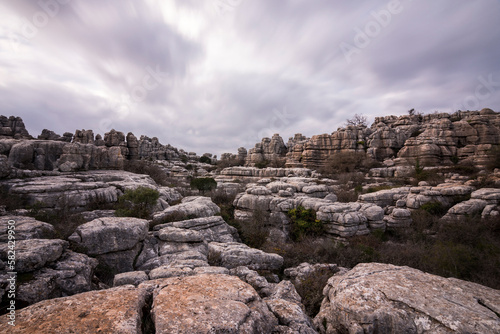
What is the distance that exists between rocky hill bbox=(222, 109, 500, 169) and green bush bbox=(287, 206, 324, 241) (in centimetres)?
2433

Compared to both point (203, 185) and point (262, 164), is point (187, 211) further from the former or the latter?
point (262, 164)

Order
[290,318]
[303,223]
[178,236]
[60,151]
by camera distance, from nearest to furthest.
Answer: [290,318] < [178,236] < [303,223] < [60,151]

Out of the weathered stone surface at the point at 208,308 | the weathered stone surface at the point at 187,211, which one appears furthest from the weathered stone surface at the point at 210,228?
the weathered stone surface at the point at 208,308

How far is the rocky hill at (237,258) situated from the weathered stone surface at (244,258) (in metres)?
0.05

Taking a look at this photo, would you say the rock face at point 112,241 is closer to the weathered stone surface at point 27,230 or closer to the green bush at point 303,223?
the weathered stone surface at point 27,230

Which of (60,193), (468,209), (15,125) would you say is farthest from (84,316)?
(15,125)

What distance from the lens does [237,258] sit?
640cm

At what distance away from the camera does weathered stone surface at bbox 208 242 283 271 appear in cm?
633

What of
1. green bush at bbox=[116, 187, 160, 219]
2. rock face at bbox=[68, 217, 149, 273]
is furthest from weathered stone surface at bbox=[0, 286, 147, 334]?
green bush at bbox=[116, 187, 160, 219]

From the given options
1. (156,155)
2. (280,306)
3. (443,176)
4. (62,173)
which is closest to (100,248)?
(280,306)

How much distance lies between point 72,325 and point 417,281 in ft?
16.5

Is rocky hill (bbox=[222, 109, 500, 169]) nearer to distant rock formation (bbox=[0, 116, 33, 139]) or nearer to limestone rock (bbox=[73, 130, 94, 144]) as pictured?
limestone rock (bbox=[73, 130, 94, 144])

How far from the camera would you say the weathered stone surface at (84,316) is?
2.05 m

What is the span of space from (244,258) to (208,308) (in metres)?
4.02
